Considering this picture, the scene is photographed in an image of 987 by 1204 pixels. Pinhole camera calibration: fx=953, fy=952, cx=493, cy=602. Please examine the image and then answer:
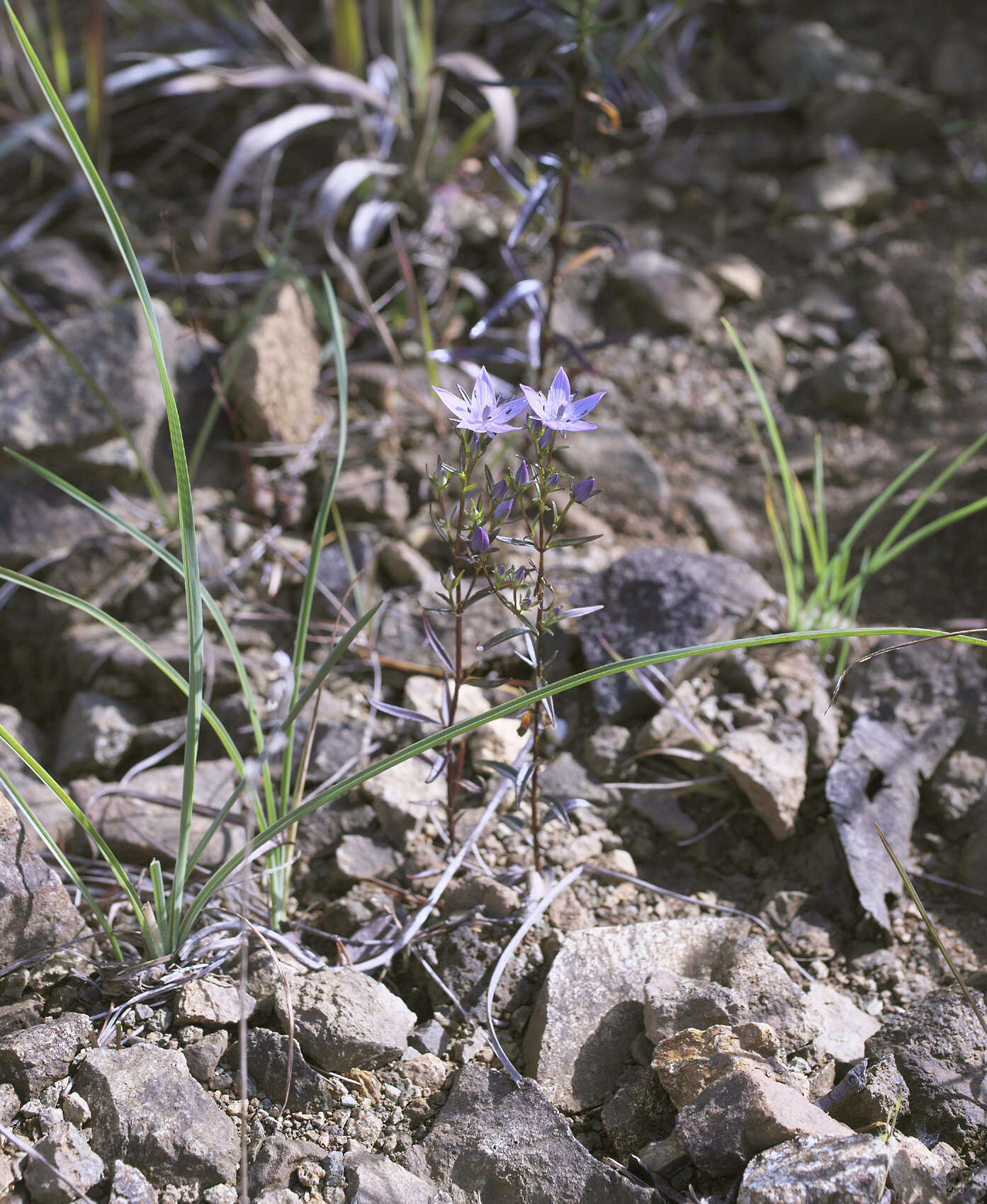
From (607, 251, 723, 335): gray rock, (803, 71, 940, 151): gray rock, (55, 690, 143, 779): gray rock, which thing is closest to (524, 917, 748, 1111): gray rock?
(55, 690, 143, 779): gray rock

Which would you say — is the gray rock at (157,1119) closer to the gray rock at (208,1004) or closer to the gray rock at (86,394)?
the gray rock at (208,1004)

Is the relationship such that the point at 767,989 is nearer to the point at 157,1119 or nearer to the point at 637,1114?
the point at 637,1114

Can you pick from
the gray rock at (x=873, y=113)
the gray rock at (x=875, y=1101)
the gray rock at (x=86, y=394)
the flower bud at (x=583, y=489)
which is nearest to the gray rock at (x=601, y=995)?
the gray rock at (x=875, y=1101)

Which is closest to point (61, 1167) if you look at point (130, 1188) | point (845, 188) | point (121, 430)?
point (130, 1188)

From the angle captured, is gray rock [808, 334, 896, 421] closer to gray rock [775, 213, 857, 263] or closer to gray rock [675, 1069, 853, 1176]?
gray rock [775, 213, 857, 263]

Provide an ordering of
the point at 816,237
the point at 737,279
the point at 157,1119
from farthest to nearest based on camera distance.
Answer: the point at 816,237 → the point at 737,279 → the point at 157,1119

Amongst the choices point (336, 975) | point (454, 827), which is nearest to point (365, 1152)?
point (336, 975)
